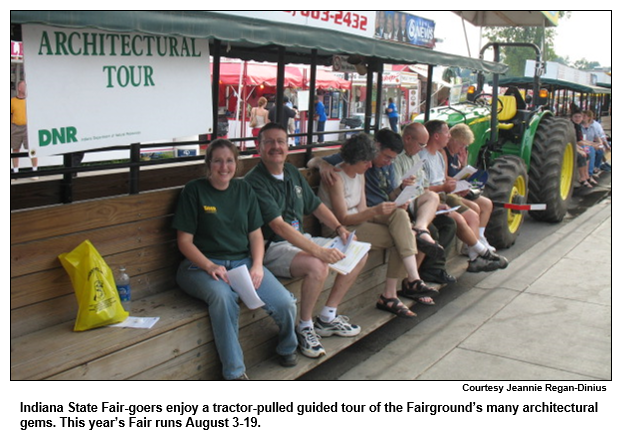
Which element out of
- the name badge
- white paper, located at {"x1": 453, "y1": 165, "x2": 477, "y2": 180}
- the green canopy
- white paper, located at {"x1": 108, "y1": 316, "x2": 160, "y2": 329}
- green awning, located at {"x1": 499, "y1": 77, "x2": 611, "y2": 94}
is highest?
the green canopy

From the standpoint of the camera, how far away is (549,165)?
908cm

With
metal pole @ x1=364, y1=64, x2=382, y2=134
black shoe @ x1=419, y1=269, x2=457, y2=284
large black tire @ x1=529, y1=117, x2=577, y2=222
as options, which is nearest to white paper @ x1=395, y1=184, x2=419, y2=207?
black shoe @ x1=419, y1=269, x2=457, y2=284

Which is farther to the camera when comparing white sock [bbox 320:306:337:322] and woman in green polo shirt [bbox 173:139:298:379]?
white sock [bbox 320:306:337:322]

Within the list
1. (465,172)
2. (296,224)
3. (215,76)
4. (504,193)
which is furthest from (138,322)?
(504,193)

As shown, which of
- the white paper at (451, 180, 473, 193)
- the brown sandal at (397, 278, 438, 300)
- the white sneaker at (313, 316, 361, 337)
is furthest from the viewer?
the white paper at (451, 180, 473, 193)

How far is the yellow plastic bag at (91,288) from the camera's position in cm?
354

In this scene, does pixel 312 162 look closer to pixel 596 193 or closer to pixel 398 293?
pixel 398 293

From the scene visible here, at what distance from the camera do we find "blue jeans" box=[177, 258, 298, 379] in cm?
385

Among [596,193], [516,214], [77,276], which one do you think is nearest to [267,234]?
[77,276]

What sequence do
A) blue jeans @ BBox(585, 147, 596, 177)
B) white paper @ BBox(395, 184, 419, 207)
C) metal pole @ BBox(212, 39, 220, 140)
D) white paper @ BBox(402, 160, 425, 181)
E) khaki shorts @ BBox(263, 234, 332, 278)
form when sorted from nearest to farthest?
khaki shorts @ BBox(263, 234, 332, 278), metal pole @ BBox(212, 39, 220, 140), white paper @ BBox(395, 184, 419, 207), white paper @ BBox(402, 160, 425, 181), blue jeans @ BBox(585, 147, 596, 177)

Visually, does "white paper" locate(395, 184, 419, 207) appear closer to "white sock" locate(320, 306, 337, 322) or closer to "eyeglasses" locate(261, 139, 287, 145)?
"white sock" locate(320, 306, 337, 322)

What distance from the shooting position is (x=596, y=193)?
43.5ft

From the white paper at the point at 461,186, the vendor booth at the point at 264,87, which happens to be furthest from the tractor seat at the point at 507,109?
the vendor booth at the point at 264,87

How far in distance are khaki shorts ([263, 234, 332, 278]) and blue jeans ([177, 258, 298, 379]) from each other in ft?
0.86
